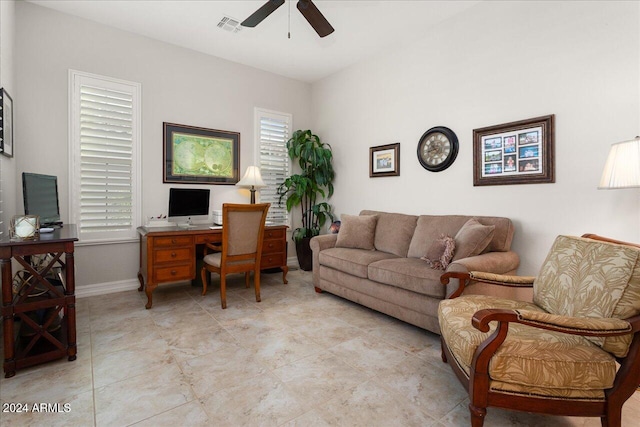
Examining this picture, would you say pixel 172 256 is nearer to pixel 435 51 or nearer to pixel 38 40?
pixel 38 40

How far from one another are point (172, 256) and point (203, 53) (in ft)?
9.11

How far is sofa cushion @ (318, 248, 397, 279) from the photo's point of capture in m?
3.19

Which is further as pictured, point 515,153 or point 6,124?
point 515,153

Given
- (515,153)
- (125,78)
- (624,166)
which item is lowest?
(624,166)

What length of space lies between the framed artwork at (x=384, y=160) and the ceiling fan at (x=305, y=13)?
5.61 feet

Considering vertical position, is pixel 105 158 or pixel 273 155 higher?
pixel 273 155

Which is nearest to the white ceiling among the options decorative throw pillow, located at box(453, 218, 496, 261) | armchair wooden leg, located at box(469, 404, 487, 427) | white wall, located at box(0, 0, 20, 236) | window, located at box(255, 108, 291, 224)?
white wall, located at box(0, 0, 20, 236)

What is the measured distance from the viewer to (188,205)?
12.9 ft

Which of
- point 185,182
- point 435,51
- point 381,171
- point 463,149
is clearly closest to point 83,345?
point 185,182

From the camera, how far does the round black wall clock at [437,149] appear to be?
3.41 meters

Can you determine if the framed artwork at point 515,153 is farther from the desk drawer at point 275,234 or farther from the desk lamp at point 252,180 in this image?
the desk lamp at point 252,180

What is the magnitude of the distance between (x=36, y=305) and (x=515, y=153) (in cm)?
392

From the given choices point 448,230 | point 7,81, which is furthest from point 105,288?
point 448,230

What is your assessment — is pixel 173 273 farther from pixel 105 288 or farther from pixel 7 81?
pixel 7 81
